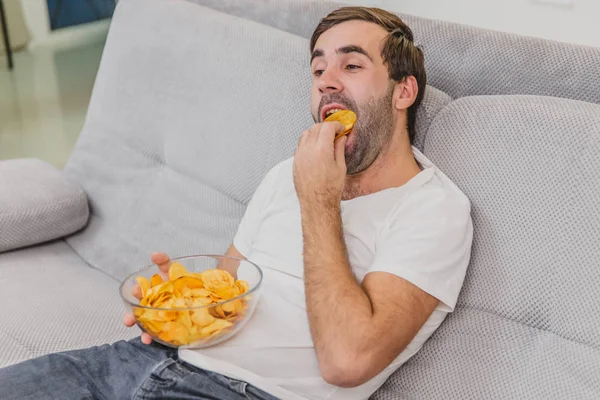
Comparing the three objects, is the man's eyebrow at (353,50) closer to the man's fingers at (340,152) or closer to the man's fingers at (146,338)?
the man's fingers at (340,152)

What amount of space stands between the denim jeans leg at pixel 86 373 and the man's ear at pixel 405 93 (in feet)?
2.20

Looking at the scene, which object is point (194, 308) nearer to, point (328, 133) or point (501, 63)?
point (328, 133)

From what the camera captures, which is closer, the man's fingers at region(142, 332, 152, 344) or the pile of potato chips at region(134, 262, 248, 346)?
the pile of potato chips at region(134, 262, 248, 346)

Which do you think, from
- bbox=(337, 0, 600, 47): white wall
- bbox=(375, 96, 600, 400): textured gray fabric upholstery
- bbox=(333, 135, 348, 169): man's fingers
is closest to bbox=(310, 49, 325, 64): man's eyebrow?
bbox=(333, 135, 348, 169): man's fingers

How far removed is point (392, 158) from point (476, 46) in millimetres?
309

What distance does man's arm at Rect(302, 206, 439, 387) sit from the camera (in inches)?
49.1

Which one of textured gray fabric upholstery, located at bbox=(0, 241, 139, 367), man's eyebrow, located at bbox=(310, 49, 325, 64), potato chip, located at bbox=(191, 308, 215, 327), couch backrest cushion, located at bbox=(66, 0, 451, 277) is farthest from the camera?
couch backrest cushion, located at bbox=(66, 0, 451, 277)

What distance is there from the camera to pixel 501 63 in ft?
5.05

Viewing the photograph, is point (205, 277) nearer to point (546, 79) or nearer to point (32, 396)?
point (32, 396)

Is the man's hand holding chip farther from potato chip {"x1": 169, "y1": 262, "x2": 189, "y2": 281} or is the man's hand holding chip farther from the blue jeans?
the blue jeans

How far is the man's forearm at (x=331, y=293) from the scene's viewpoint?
1.25 m

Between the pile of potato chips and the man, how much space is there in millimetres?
101

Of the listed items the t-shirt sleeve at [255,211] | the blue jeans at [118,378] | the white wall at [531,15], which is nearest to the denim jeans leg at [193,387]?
the blue jeans at [118,378]

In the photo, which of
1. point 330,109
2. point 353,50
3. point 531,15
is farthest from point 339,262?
point 531,15
